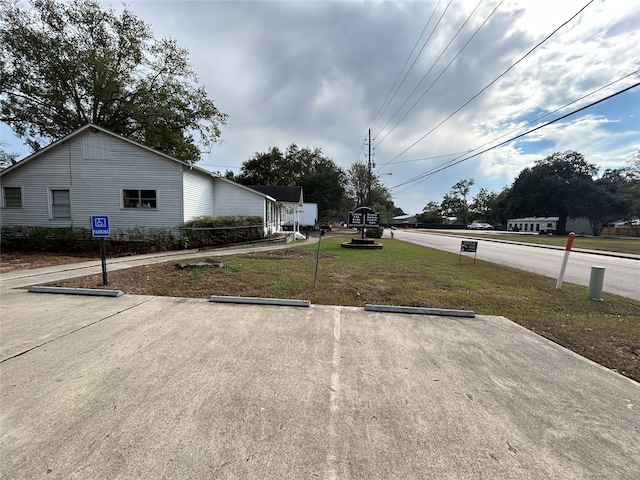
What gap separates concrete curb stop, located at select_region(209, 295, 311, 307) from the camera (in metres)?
5.07

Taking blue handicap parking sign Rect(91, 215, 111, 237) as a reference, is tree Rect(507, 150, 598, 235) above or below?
above

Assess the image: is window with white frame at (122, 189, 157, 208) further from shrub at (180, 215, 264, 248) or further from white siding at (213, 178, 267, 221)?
white siding at (213, 178, 267, 221)

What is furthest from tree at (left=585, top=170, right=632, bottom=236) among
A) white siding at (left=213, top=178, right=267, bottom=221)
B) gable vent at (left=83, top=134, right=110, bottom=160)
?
gable vent at (left=83, top=134, right=110, bottom=160)

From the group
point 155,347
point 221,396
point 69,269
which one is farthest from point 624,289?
point 69,269

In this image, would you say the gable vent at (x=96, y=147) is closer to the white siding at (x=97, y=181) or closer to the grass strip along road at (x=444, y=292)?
the white siding at (x=97, y=181)

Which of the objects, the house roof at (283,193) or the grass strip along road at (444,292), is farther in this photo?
the house roof at (283,193)

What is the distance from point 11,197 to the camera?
555 inches

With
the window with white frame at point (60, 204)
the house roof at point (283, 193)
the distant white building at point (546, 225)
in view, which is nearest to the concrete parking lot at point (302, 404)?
the window with white frame at point (60, 204)

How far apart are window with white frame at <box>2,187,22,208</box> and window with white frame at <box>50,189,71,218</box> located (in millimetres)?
1691

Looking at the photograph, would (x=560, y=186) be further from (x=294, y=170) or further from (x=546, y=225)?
(x=294, y=170)

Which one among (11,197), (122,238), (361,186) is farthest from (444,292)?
(361,186)

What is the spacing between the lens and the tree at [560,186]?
40.3 metres

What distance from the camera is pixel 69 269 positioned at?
8.30m

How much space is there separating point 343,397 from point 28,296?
21.6 ft
